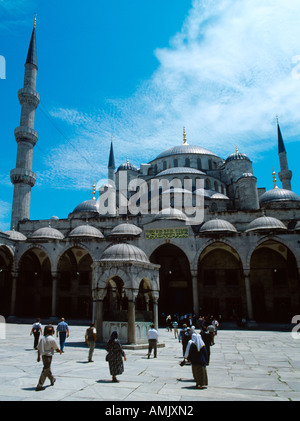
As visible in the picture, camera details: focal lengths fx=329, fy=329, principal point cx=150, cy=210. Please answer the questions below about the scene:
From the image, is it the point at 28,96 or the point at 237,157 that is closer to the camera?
the point at 28,96

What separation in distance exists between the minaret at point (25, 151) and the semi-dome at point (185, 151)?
46.0ft

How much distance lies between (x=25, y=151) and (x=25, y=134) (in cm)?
136

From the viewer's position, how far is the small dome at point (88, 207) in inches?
1240

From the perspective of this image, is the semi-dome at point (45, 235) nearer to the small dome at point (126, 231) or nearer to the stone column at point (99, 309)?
the small dome at point (126, 231)

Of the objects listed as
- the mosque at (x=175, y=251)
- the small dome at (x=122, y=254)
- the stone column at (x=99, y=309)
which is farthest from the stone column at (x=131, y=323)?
the mosque at (x=175, y=251)

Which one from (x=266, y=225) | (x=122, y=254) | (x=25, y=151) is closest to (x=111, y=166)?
(x=25, y=151)

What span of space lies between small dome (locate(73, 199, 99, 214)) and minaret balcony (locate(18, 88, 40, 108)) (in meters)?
10.1

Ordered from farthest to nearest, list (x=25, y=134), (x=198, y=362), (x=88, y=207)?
(x=88, y=207) → (x=25, y=134) → (x=198, y=362)

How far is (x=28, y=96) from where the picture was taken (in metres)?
27.1

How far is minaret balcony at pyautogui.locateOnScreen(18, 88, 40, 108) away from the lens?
88.7 feet

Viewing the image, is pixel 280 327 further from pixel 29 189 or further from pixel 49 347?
pixel 29 189

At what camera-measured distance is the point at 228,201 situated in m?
28.5

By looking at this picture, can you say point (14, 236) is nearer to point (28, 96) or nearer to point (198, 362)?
point (28, 96)
